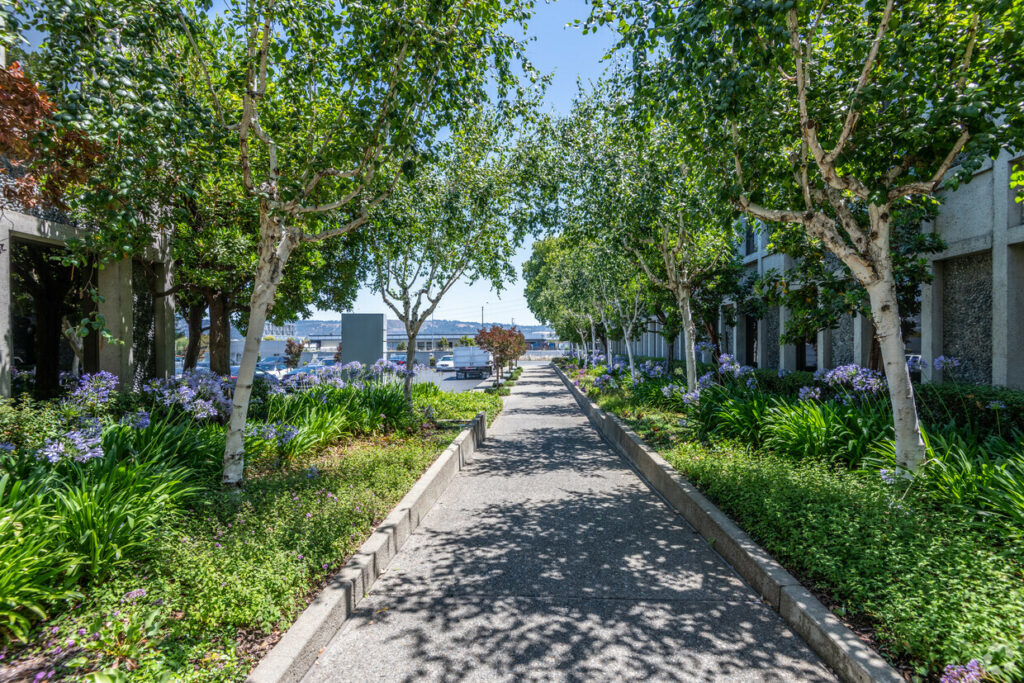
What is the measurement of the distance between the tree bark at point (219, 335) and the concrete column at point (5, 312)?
12.9ft

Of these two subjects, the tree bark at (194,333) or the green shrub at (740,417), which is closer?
the green shrub at (740,417)

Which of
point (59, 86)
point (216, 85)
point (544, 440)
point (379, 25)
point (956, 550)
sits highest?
point (216, 85)

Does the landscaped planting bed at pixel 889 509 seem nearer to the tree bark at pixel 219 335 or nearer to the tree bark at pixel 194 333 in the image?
the tree bark at pixel 219 335

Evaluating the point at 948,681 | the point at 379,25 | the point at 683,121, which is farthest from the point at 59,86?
the point at 948,681

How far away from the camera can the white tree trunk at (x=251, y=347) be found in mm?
5258

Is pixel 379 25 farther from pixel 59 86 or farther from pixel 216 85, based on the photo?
pixel 216 85

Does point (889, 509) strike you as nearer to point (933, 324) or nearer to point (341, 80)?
point (933, 324)

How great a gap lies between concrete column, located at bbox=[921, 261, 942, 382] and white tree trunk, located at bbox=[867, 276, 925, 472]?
4560 millimetres

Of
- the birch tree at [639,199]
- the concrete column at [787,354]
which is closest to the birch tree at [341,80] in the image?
the birch tree at [639,199]

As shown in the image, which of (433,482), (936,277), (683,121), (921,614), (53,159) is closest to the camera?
(921,614)

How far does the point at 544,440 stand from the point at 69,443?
7.74 meters

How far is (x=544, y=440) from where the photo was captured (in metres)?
10.8

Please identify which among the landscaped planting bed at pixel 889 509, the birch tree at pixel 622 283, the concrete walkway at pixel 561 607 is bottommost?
the concrete walkway at pixel 561 607

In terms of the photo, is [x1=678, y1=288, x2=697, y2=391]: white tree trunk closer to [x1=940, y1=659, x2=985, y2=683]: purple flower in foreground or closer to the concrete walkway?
the concrete walkway
